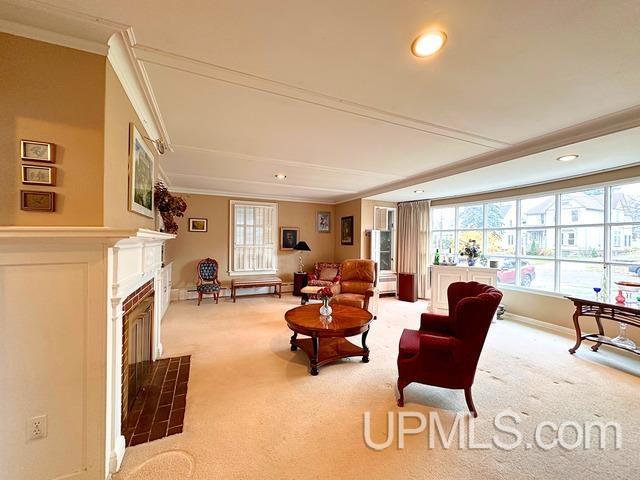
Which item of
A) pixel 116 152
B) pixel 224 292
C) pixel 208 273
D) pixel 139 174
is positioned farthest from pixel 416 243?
pixel 116 152

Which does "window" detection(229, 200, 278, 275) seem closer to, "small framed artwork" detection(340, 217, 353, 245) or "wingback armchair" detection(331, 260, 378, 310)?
"small framed artwork" detection(340, 217, 353, 245)

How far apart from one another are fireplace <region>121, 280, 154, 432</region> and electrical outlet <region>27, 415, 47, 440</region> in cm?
41

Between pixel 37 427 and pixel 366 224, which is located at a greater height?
pixel 366 224

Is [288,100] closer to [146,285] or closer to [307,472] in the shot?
[146,285]

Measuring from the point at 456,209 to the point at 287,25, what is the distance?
5.65m

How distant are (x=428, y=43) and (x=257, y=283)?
5.52m

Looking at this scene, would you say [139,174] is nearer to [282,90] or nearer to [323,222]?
[282,90]

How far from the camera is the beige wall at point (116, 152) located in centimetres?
155

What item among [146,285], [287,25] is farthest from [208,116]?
[146,285]

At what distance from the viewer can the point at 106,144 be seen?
1.52 metres

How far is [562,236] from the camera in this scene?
438 centimetres

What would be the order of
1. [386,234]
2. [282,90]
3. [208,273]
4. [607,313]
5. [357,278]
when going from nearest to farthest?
[282,90] < [607,313] < [357,278] < [208,273] < [386,234]

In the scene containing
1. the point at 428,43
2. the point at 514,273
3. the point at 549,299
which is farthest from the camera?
the point at 514,273

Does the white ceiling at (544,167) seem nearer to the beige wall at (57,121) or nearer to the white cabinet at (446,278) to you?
the white cabinet at (446,278)
